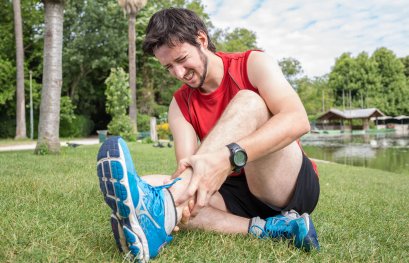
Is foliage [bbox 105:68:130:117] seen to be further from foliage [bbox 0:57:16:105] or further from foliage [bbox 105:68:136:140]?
foliage [bbox 0:57:16:105]

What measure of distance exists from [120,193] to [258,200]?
3.18ft

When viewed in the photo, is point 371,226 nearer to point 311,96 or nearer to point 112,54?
point 112,54

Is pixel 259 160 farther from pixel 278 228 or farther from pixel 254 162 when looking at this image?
pixel 278 228

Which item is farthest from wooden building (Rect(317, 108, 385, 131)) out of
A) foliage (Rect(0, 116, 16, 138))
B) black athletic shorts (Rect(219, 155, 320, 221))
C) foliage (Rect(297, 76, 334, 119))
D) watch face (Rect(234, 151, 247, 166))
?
watch face (Rect(234, 151, 247, 166))

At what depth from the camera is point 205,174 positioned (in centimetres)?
169

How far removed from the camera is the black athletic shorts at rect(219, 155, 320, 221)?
2.19m

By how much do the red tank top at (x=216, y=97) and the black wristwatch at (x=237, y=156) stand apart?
0.53 meters

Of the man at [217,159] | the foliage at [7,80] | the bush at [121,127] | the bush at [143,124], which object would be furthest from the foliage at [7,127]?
the man at [217,159]

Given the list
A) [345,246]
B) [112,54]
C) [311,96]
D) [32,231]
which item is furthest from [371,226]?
[311,96]

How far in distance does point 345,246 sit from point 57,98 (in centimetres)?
777

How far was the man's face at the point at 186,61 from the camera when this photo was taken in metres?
2.14

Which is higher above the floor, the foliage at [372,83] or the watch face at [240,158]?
the foliage at [372,83]

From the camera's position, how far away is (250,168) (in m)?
2.05

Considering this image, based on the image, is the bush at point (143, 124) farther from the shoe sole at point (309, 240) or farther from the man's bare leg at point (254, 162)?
the shoe sole at point (309, 240)
